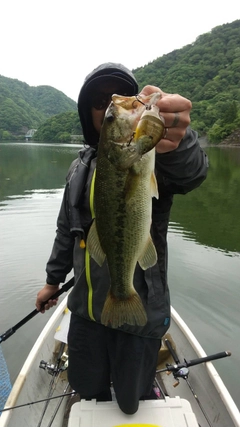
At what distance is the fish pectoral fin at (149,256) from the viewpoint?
1701 mm

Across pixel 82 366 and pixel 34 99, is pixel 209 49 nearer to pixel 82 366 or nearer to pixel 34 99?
pixel 34 99

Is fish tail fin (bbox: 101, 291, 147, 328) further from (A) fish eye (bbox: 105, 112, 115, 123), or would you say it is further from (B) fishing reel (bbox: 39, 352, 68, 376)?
(B) fishing reel (bbox: 39, 352, 68, 376)

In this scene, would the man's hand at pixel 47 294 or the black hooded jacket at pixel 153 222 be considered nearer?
the black hooded jacket at pixel 153 222

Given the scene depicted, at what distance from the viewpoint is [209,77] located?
90438 millimetres

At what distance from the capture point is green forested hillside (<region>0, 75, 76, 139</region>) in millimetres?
116625

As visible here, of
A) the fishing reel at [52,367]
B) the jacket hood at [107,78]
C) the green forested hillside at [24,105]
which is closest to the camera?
the jacket hood at [107,78]

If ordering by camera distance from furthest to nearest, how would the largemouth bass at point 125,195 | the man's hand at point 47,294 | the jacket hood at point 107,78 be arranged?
the man's hand at point 47,294, the jacket hood at point 107,78, the largemouth bass at point 125,195

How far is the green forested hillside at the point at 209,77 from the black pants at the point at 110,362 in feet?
194

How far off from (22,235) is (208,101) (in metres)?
75.8

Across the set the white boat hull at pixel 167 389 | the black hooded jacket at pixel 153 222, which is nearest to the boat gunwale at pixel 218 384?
the white boat hull at pixel 167 389

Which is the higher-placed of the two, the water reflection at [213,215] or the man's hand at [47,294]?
the man's hand at [47,294]

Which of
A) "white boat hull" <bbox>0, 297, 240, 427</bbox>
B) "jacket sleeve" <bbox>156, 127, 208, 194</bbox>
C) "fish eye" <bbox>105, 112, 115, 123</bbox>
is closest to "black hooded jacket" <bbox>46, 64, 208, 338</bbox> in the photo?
"jacket sleeve" <bbox>156, 127, 208, 194</bbox>

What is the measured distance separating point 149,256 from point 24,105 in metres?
147

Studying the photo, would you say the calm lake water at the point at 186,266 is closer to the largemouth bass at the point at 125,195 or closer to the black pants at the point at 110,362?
the black pants at the point at 110,362
